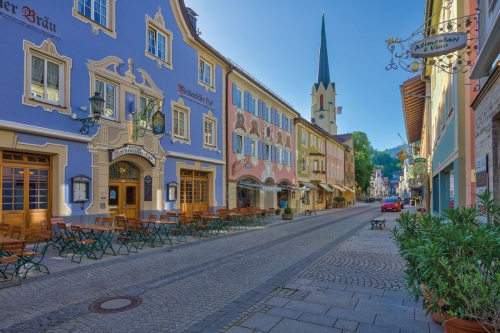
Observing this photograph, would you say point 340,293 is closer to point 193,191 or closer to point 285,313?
point 285,313

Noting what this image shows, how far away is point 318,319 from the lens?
4.36 metres

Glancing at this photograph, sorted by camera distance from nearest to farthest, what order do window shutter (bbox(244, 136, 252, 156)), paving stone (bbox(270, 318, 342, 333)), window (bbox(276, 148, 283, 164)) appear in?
paving stone (bbox(270, 318, 342, 333))
window shutter (bbox(244, 136, 252, 156))
window (bbox(276, 148, 283, 164))

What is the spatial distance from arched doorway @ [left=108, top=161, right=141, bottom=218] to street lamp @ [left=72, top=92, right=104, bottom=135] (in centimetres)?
205

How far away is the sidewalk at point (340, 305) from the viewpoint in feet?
13.5

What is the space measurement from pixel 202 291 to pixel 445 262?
12.9 feet

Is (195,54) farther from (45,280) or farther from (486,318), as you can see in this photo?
(486,318)

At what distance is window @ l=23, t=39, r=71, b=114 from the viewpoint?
9.74m

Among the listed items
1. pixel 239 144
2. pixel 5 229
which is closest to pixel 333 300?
pixel 5 229

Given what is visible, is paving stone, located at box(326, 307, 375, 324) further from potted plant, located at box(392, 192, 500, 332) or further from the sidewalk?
potted plant, located at box(392, 192, 500, 332)

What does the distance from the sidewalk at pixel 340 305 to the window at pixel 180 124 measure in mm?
10638

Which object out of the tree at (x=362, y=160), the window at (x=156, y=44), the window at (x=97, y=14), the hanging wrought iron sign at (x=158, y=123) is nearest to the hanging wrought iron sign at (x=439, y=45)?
the hanging wrought iron sign at (x=158, y=123)

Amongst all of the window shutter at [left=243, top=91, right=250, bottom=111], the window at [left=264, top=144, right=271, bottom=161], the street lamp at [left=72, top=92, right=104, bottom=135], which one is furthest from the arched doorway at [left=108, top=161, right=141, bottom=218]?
the window at [left=264, top=144, right=271, bottom=161]

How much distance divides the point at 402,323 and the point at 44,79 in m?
11.2

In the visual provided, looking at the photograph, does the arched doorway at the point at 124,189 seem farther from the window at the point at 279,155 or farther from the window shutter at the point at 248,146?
the window at the point at 279,155
